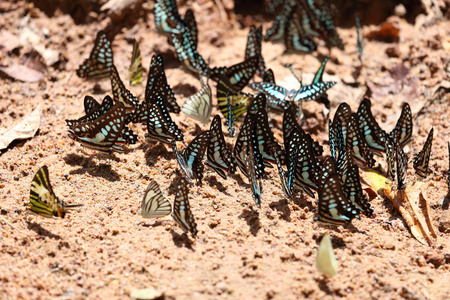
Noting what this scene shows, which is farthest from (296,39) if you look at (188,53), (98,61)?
(98,61)

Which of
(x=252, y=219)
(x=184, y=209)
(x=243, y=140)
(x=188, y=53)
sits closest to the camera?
(x=184, y=209)

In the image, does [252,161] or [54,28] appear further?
[54,28]

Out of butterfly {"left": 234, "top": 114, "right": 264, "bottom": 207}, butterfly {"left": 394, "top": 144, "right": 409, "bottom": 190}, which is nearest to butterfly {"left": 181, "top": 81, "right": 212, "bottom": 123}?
butterfly {"left": 234, "top": 114, "right": 264, "bottom": 207}

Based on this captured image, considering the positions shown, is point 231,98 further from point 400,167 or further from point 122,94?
point 400,167

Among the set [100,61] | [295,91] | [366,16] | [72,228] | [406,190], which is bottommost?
[72,228]

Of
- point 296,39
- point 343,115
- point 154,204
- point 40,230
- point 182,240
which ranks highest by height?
point 296,39

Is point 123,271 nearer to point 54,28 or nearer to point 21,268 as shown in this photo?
point 21,268

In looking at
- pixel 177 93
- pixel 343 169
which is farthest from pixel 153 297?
pixel 177 93
